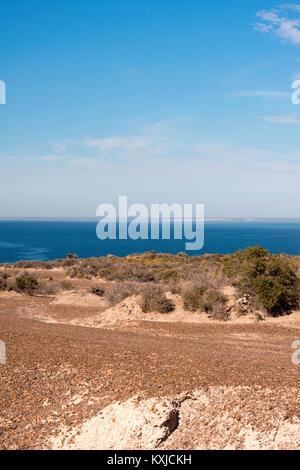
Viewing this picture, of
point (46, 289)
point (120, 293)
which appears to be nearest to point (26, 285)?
point (46, 289)

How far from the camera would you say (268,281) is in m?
18.0

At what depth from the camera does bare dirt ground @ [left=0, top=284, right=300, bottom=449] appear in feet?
19.9

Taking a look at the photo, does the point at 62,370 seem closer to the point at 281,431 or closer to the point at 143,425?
the point at 143,425

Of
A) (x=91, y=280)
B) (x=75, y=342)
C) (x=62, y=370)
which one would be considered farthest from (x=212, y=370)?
(x=91, y=280)

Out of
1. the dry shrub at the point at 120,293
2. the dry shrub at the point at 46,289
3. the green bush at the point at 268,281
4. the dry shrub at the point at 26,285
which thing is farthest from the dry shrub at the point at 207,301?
the dry shrub at the point at 26,285

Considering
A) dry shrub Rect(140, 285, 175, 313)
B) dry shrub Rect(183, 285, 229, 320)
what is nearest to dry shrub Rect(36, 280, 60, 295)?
dry shrub Rect(140, 285, 175, 313)

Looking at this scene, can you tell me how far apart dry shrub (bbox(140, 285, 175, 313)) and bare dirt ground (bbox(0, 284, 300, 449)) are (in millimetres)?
5873

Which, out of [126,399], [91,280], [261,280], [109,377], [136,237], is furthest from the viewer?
[136,237]

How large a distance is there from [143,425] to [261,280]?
13101 mm

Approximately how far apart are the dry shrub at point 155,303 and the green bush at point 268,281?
357 centimetres

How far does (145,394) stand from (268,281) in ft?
40.2

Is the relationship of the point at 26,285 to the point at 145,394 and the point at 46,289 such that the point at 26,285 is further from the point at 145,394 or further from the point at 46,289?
the point at 145,394

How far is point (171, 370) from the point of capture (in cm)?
851

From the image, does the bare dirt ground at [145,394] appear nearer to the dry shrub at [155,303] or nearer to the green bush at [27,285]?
the dry shrub at [155,303]
